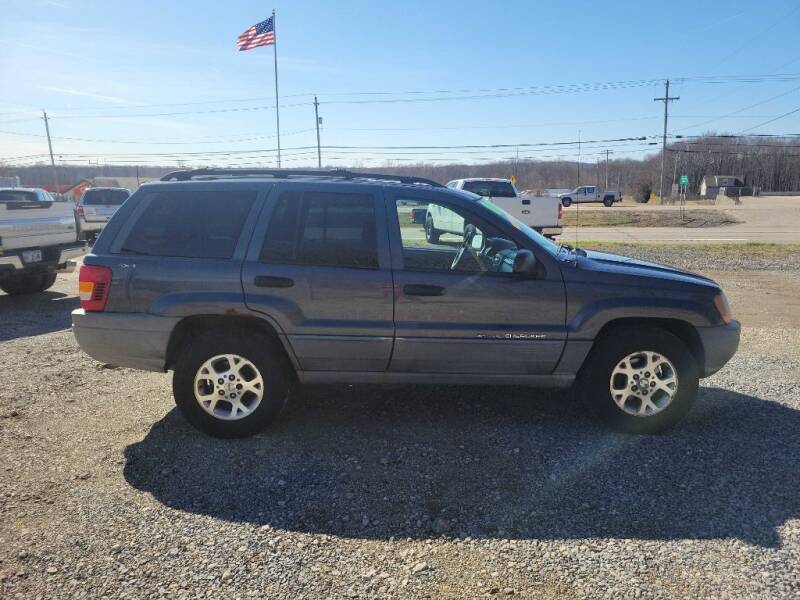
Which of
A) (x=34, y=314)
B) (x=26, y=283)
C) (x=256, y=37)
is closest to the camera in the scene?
(x=34, y=314)

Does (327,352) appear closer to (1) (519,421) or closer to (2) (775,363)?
(1) (519,421)

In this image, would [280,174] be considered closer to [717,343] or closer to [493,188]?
[717,343]

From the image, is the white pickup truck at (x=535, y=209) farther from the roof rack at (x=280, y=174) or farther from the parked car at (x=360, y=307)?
the parked car at (x=360, y=307)

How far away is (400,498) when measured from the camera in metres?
3.31

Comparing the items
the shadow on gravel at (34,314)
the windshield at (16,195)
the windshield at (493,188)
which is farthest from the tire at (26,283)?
the windshield at (493,188)

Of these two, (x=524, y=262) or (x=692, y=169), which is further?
(x=692, y=169)

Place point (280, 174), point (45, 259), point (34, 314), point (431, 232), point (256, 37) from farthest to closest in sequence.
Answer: point (256, 37), point (45, 259), point (34, 314), point (280, 174), point (431, 232)

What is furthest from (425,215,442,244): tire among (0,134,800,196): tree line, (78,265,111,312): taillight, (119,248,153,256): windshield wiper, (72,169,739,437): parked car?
(0,134,800,196): tree line

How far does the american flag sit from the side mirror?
32.8 m

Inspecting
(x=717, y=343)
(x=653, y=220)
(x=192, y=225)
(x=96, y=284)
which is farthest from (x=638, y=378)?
(x=653, y=220)

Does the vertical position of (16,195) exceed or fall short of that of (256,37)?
it falls short

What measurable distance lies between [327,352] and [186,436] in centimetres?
122

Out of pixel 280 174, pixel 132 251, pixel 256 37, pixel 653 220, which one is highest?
pixel 256 37

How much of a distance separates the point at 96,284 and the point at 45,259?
6405mm
